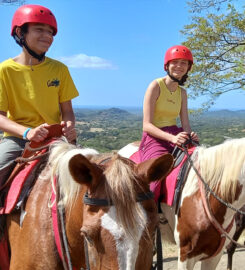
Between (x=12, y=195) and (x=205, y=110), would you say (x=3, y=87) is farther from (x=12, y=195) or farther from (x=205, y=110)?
(x=205, y=110)

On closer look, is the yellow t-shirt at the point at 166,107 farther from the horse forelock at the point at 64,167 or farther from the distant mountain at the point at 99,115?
the distant mountain at the point at 99,115

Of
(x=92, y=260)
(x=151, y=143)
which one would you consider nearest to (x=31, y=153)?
(x=92, y=260)

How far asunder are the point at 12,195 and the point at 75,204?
592 millimetres

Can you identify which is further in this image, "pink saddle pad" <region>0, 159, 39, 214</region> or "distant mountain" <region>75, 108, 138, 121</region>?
"distant mountain" <region>75, 108, 138, 121</region>

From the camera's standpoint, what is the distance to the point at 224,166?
3209mm

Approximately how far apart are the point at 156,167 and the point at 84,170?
405mm

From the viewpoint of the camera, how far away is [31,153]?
226 cm

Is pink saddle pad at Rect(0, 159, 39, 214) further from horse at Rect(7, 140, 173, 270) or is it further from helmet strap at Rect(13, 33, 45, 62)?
helmet strap at Rect(13, 33, 45, 62)

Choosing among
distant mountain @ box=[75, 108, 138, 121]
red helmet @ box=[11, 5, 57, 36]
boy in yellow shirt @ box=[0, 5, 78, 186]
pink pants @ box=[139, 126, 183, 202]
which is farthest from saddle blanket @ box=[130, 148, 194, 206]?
distant mountain @ box=[75, 108, 138, 121]

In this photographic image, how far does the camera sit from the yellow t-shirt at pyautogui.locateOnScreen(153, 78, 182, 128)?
3.72m

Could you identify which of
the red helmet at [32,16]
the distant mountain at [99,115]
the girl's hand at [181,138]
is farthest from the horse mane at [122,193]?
the distant mountain at [99,115]

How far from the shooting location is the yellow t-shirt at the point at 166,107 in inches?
146

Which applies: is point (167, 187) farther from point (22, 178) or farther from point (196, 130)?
point (196, 130)

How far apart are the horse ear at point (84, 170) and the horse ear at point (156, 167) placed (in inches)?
9.9
